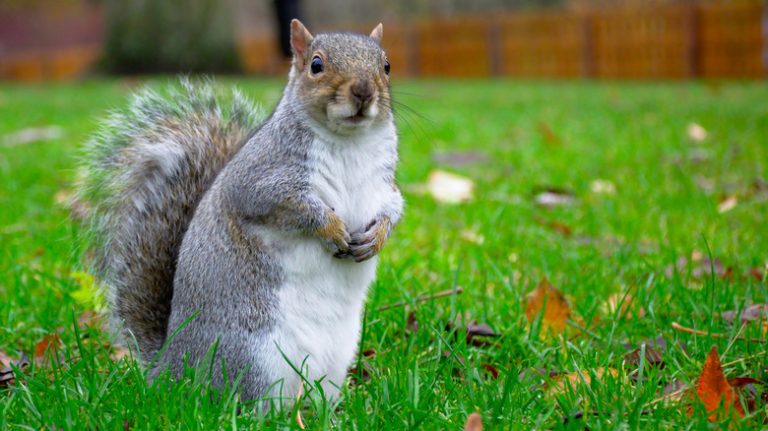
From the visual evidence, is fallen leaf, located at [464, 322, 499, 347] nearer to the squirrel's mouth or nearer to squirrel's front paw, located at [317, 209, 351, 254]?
squirrel's front paw, located at [317, 209, 351, 254]

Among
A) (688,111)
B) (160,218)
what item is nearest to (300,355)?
(160,218)

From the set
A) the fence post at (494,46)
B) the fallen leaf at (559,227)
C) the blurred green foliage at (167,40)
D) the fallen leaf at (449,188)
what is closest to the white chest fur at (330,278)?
the fallen leaf at (559,227)

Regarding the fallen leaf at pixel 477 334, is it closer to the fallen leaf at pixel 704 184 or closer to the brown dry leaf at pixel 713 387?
the brown dry leaf at pixel 713 387

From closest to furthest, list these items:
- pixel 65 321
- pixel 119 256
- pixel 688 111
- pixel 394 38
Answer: pixel 119 256
pixel 65 321
pixel 688 111
pixel 394 38

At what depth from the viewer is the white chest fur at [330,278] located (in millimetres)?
1342

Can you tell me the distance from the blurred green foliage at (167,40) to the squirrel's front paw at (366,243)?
30.3 feet

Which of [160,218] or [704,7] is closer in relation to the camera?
[160,218]

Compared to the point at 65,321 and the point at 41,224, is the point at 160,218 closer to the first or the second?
the point at 65,321

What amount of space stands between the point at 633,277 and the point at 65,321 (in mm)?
1276

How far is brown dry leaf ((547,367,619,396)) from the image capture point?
1311 mm

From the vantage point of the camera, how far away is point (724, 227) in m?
2.46

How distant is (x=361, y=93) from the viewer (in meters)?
1.32

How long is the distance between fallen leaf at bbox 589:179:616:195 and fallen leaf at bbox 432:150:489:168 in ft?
1.99

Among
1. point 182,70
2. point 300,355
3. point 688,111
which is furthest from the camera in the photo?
point 182,70
